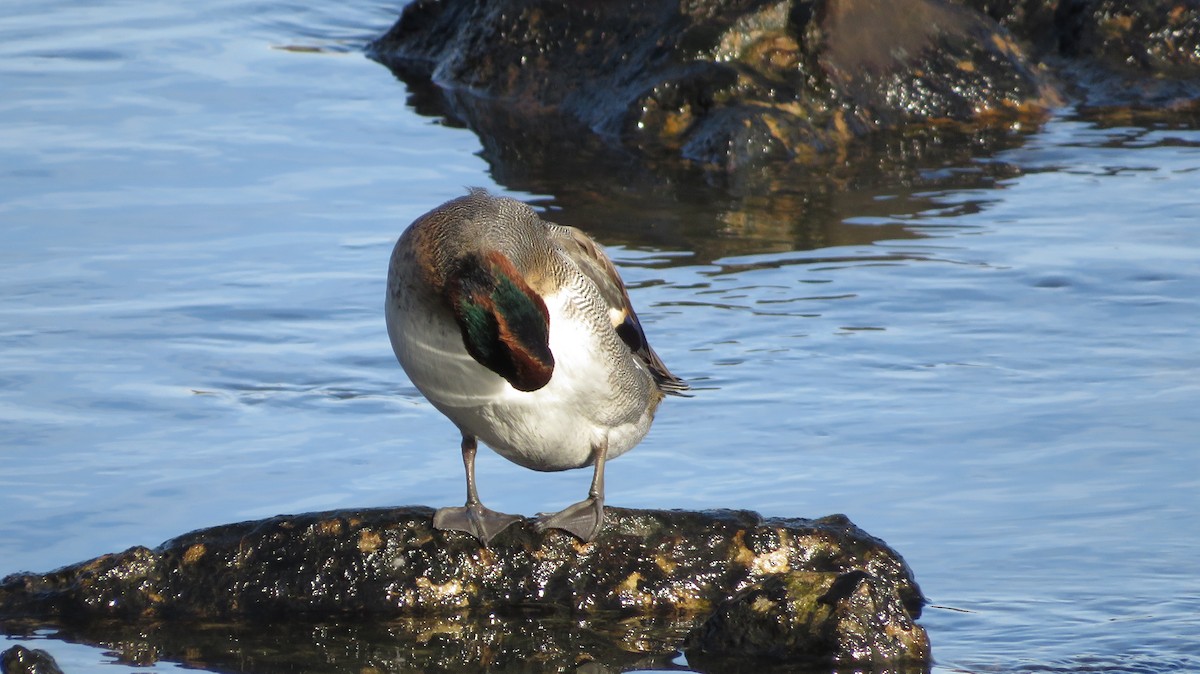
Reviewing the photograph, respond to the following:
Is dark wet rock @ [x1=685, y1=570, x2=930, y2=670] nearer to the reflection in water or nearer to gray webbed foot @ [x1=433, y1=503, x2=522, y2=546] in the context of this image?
Result: the reflection in water

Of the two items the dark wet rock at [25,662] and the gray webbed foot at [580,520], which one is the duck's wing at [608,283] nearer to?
the gray webbed foot at [580,520]

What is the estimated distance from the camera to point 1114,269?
9.55m

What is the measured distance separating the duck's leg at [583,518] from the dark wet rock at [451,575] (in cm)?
6

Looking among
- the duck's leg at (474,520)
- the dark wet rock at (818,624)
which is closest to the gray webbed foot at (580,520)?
the duck's leg at (474,520)

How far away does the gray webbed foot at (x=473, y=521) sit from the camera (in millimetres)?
5891

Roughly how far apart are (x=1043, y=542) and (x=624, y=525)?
149 centimetres

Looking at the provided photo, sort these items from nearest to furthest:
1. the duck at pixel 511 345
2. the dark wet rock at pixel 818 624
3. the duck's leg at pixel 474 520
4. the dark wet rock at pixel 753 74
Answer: the dark wet rock at pixel 818 624, the duck at pixel 511 345, the duck's leg at pixel 474 520, the dark wet rock at pixel 753 74

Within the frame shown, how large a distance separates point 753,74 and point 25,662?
27.9 feet

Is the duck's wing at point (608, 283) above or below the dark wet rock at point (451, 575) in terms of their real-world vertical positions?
above

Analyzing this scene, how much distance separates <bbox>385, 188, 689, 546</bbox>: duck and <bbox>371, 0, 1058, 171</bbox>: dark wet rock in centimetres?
598

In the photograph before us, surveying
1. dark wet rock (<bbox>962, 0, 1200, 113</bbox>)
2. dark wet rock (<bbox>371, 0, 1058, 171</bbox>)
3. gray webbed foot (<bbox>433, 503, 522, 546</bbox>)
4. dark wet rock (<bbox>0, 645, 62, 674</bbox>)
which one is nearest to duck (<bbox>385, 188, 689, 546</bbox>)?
gray webbed foot (<bbox>433, 503, 522, 546</bbox>)

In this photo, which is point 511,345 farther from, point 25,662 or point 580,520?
point 25,662

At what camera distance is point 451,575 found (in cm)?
591

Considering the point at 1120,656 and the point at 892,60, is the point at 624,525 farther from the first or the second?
the point at 892,60
